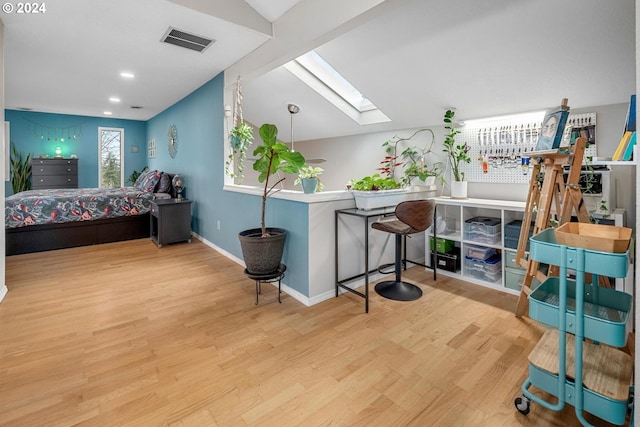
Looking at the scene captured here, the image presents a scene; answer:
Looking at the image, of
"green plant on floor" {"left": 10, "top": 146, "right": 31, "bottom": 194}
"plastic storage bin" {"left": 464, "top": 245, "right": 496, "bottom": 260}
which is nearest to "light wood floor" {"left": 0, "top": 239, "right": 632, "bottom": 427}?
"plastic storage bin" {"left": 464, "top": 245, "right": 496, "bottom": 260}

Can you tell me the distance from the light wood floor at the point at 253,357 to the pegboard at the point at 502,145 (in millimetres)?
1086

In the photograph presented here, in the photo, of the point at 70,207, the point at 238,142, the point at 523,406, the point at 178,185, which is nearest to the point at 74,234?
the point at 70,207

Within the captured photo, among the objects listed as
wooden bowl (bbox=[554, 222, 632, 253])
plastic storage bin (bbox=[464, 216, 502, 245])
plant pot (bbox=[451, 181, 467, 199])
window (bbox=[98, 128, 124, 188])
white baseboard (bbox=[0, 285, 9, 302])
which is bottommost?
white baseboard (bbox=[0, 285, 9, 302])

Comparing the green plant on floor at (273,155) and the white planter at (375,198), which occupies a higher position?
the green plant on floor at (273,155)

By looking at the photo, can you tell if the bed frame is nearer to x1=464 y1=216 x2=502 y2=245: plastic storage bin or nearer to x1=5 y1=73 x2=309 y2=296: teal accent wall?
x1=5 y1=73 x2=309 y2=296: teal accent wall

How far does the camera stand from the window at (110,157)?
7496mm

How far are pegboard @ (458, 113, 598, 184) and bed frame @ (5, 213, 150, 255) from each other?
4.59 m

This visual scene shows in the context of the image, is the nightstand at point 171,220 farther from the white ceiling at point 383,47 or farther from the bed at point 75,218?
the white ceiling at point 383,47

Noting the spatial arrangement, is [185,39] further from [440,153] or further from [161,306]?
[440,153]

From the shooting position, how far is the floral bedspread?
4.05 metres

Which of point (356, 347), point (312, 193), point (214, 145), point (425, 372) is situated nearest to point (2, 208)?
point (214, 145)

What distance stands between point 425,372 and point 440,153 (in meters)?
2.43

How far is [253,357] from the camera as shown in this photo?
6.17ft

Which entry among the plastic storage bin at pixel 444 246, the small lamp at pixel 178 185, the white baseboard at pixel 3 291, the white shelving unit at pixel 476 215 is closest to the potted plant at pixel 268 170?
the white shelving unit at pixel 476 215
